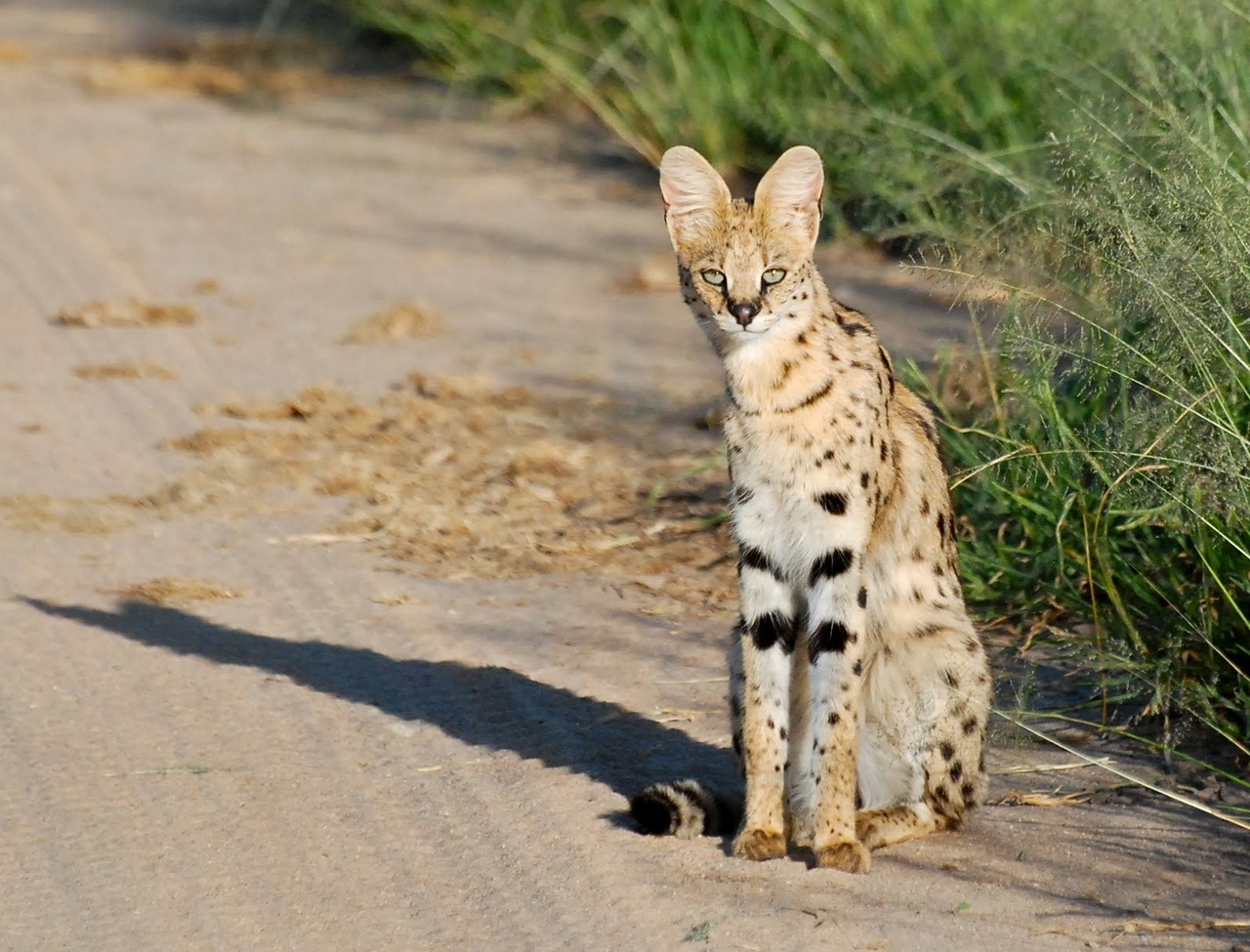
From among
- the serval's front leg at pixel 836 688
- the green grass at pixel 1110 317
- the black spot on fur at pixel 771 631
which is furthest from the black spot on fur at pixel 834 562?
the green grass at pixel 1110 317

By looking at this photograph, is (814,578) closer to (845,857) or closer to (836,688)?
(836,688)

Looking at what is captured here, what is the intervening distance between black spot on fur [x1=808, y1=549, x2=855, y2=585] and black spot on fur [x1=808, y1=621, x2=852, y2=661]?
10 cm

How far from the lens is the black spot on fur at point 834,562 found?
3.88m

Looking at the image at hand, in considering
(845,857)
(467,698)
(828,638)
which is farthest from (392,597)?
(845,857)

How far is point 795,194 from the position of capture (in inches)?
159

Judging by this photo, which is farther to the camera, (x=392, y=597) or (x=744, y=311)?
(x=392, y=597)

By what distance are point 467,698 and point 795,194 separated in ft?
5.02

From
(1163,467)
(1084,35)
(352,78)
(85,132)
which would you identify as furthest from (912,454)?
(352,78)

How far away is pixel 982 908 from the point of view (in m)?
3.64

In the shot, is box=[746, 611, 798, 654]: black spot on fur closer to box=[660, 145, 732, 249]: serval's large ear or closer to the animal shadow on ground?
the animal shadow on ground

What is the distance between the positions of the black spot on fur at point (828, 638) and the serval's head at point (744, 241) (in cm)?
60

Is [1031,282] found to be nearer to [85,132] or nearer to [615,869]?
[615,869]

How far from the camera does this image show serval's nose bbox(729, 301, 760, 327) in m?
3.89

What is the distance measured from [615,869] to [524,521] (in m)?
2.30
